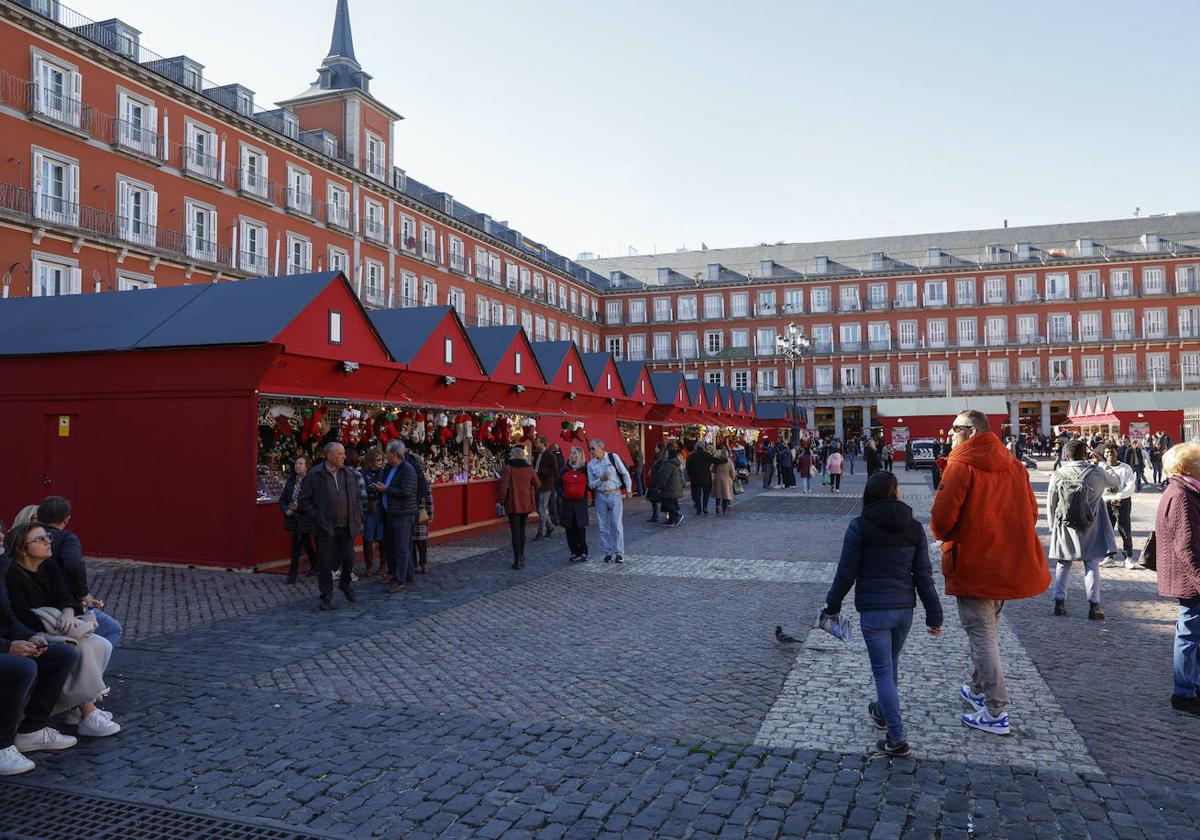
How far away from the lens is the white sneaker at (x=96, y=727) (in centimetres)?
480

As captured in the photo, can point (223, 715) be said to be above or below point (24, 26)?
below

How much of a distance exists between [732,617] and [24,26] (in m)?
27.6

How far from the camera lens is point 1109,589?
30.1 feet

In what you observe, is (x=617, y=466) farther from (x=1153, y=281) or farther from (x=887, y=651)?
(x=1153, y=281)

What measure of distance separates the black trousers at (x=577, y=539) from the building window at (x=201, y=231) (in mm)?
23993

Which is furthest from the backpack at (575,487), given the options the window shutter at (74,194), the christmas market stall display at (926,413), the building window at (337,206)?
the christmas market stall display at (926,413)

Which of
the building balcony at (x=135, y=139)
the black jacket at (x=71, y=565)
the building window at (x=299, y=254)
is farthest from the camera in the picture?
the building window at (x=299, y=254)

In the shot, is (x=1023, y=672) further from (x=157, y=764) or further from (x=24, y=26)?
(x=24, y=26)

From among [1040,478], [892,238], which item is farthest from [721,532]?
[892,238]

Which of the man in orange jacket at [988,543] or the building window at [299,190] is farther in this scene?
the building window at [299,190]

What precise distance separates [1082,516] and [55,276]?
27.8 m

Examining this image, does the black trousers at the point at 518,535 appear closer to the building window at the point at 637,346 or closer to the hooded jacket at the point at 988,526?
the hooded jacket at the point at 988,526

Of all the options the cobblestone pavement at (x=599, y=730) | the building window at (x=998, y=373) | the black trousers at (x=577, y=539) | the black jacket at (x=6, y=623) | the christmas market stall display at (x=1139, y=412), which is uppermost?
the building window at (x=998, y=373)

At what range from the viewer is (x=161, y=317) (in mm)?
11695
